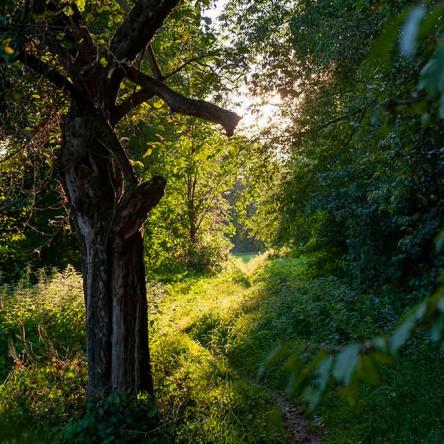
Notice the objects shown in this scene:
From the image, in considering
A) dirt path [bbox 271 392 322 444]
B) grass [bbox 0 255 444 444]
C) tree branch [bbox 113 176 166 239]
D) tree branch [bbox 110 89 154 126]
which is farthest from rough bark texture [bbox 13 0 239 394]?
dirt path [bbox 271 392 322 444]

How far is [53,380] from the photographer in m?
7.20

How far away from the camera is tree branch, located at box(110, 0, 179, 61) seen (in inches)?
221

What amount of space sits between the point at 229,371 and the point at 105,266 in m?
3.14

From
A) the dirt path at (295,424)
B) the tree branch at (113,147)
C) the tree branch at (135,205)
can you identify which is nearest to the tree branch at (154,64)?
the tree branch at (113,147)

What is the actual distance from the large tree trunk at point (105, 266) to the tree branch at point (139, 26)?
33.8 inches

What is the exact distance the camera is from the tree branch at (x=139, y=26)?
18.4 feet

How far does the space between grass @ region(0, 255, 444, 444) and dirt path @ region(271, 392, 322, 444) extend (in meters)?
0.21

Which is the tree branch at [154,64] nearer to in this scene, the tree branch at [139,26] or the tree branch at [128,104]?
the tree branch at [128,104]

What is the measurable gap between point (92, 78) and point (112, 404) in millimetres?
3903

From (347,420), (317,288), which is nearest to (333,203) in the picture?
(317,288)

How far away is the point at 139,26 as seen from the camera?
572 cm

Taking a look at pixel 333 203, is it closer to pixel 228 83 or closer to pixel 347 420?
pixel 228 83

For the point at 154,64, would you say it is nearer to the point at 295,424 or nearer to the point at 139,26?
the point at 139,26

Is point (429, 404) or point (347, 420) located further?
point (347, 420)
